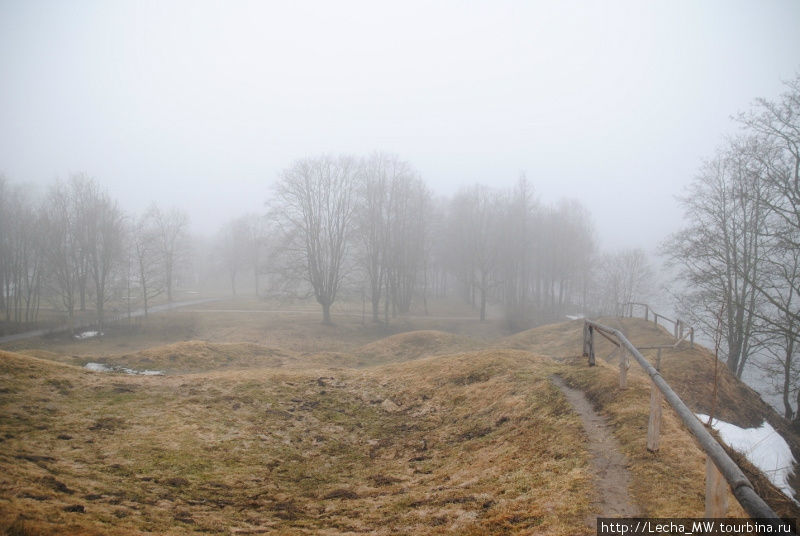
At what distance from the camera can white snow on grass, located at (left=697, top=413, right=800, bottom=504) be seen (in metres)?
9.74

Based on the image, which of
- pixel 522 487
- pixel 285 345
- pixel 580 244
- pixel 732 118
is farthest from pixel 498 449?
pixel 580 244

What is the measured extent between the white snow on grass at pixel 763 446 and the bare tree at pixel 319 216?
28.9 metres

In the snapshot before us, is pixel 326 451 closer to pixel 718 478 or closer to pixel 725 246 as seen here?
pixel 718 478

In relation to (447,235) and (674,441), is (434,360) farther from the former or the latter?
(447,235)

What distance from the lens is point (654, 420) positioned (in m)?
4.96

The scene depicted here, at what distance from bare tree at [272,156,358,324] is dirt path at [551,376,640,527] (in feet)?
99.3

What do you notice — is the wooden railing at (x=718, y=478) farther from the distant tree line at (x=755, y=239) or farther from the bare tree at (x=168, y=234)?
the bare tree at (x=168, y=234)

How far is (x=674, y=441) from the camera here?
5.23 metres

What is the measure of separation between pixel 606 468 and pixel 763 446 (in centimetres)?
1028

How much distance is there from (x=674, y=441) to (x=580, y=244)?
51.3 metres

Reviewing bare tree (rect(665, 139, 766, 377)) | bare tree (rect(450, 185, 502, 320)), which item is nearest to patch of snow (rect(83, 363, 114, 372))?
bare tree (rect(665, 139, 766, 377))

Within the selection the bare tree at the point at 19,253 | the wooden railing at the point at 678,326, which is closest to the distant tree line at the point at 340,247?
the bare tree at the point at 19,253

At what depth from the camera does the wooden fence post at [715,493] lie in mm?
2951

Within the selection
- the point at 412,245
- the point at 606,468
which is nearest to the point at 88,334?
the point at 412,245
